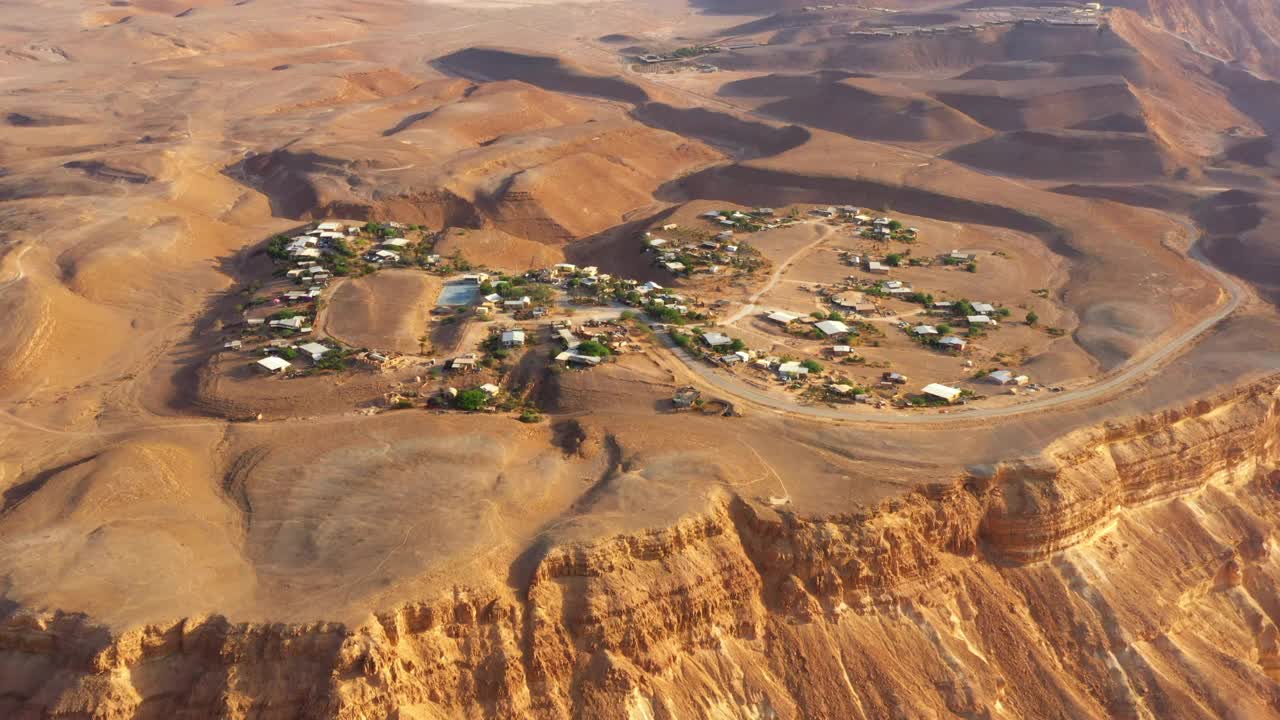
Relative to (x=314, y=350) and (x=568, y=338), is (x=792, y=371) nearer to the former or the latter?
(x=568, y=338)

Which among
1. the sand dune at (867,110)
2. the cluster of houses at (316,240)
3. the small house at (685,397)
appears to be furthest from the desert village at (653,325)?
the sand dune at (867,110)

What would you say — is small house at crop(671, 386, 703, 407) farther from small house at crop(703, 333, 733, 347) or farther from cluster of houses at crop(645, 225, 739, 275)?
cluster of houses at crop(645, 225, 739, 275)

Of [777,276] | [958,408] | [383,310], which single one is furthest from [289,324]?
[958,408]

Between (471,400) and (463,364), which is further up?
(471,400)

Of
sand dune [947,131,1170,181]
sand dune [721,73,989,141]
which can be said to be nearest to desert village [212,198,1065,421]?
sand dune [947,131,1170,181]

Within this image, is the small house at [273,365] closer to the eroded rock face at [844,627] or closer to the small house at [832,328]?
the eroded rock face at [844,627]
